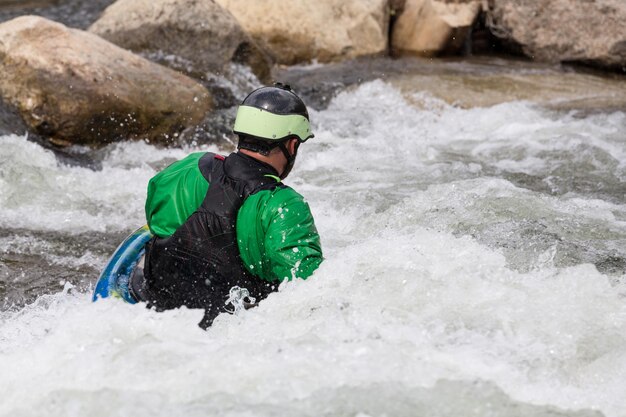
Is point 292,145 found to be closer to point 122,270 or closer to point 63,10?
point 122,270

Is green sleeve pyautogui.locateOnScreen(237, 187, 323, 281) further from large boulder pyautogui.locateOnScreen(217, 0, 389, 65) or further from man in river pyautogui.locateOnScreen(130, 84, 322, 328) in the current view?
large boulder pyautogui.locateOnScreen(217, 0, 389, 65)

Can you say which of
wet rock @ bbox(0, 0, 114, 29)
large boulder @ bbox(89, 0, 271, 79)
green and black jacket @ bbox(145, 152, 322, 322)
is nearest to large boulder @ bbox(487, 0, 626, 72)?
large boulder @ bbox(89, 0, 271, 79)

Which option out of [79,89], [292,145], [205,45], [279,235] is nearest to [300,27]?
[205,45]

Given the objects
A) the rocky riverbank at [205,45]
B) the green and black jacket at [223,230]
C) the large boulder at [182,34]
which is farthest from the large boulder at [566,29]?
the green and black jacket at [223,230]

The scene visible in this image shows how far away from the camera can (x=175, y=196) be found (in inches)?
136

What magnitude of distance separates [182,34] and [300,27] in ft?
7.15

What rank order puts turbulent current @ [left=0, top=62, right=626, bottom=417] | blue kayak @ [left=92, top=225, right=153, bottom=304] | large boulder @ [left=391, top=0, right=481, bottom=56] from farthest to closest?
A: large boulder @ [left=391, top=0, right=481, bottom=56] < blue kayak @ [left=92, top=225, right=153, bottom=304] < turbulent current @ [left=0, top=62, right=626, bottom=417]

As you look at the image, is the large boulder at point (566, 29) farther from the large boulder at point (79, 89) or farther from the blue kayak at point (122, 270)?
the blue kayak at point (122, 270)

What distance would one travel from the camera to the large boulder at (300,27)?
36.1 feet

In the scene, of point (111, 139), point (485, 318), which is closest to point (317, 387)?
point (485, 318)

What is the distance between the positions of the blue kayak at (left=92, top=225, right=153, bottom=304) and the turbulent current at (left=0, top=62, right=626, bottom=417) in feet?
0.57

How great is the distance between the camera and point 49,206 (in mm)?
6207

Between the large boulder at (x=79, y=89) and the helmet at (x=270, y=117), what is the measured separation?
4.32m

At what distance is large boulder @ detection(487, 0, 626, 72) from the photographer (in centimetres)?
1093
